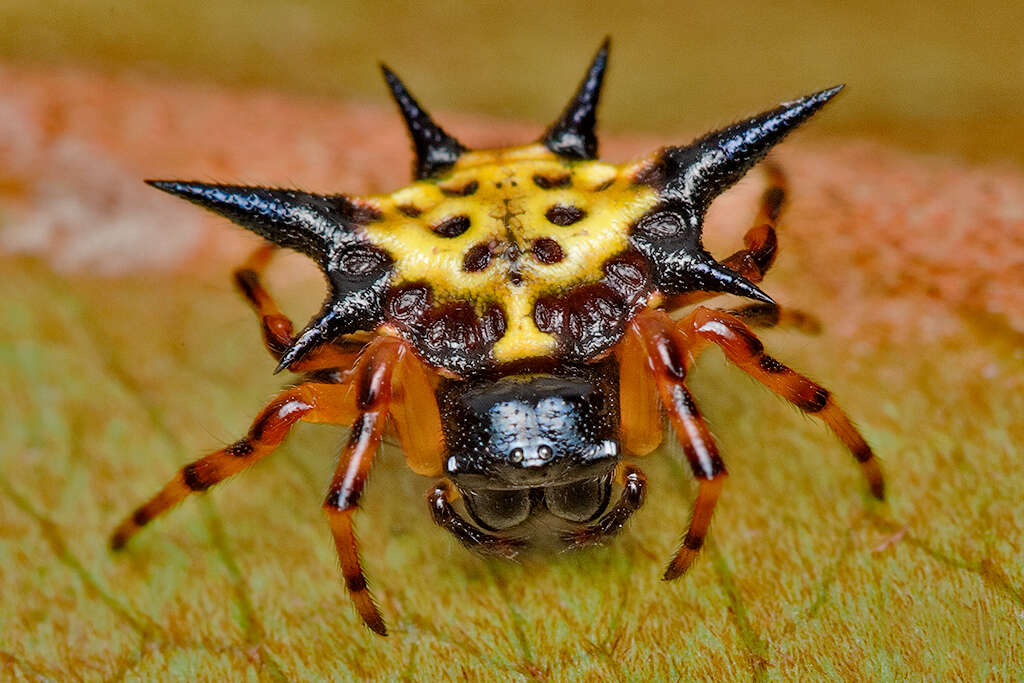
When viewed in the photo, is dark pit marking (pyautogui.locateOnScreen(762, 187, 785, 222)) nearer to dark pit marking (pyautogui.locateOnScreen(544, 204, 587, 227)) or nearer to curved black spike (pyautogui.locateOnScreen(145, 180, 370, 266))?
dark pit marking (pyautogui.locateOnScreen(544, 204, 587, 227))

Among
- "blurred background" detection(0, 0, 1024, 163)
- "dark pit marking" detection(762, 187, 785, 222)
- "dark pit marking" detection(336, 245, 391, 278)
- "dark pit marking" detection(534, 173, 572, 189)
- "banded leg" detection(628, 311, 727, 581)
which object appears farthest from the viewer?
"blurred background" detection(0, 0, 1024, 163)

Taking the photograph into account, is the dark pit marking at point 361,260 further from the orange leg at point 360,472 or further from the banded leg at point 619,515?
the banded leg at point 619,515

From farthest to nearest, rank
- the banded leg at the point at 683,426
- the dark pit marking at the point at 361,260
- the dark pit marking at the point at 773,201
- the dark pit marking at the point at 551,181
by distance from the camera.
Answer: the dark pit marking at the point at 773,201 < the dark pit marking at the point at 551,181 < the dark pit marking at the point at 361,260 < the banded leg at the point at 683,426

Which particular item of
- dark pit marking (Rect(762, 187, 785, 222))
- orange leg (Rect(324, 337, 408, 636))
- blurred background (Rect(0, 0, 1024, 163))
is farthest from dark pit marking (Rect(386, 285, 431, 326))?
blurred background (Rect(0, 0, 1024, 163))

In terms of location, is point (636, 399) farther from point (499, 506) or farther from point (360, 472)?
point (360, 472)

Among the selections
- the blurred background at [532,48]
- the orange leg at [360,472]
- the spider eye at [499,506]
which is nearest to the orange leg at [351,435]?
the orange leg at [360,472]

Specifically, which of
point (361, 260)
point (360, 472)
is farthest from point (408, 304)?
point (360, 472)
